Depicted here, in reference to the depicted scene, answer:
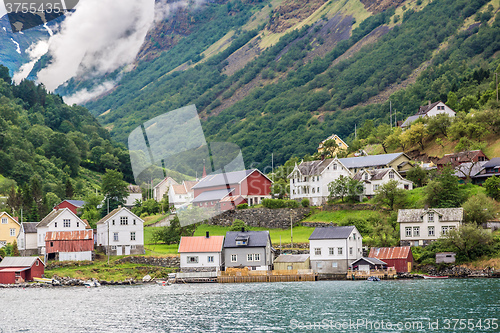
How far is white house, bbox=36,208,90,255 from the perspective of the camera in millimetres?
78938

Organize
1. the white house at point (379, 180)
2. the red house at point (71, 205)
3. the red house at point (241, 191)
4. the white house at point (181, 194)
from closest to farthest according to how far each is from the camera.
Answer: the white house at point (379, 180)
the red house at point (241, 191)
the red house at point (71, 205)
the white house at point (181, 194)

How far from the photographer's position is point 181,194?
109812 mm

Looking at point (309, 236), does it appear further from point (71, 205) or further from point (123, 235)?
point (71, 205)

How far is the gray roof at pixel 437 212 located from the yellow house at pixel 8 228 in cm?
5125

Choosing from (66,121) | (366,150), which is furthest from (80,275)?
(66,121)

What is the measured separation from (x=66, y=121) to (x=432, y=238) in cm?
14155

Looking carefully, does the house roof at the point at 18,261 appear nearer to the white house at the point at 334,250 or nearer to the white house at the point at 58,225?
the white house at the point at 58,225

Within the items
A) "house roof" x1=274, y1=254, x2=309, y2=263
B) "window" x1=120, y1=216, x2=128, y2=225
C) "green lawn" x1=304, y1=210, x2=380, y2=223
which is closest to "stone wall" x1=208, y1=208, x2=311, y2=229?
"green lawn" x1=304, y1=210, x2=380, y2=223

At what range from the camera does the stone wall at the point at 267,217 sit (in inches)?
3568

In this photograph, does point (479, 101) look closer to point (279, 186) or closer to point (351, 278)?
point (279, 186)

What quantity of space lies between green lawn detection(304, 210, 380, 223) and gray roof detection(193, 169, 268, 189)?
1510 cm

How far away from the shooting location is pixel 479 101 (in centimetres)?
11331

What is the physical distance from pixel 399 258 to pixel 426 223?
739 cm

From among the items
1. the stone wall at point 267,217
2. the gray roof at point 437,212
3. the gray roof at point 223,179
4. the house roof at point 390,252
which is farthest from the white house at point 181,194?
the house roof at point 390,252
